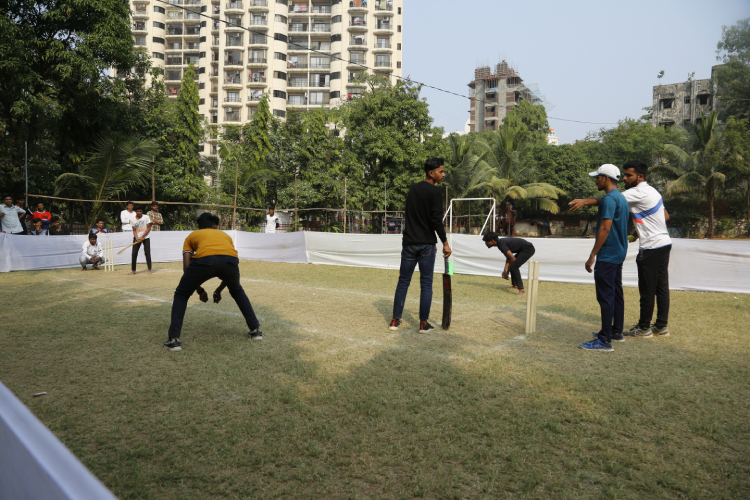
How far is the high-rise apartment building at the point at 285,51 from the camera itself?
206 feet

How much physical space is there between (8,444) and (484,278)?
36.7 feet

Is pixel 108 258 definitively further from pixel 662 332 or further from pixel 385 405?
pixel 662 332

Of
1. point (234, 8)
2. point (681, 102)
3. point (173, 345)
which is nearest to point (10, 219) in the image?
point (173, 345)

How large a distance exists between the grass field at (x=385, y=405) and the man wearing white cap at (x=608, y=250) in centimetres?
24

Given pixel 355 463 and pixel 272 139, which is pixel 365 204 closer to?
pixel 272 139

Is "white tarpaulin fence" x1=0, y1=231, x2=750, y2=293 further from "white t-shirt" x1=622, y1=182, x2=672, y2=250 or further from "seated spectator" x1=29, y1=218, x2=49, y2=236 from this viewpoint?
"white t-shirt" x1=622, y1=182, x2=672, y2=250

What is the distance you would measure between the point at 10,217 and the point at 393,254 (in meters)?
9.90

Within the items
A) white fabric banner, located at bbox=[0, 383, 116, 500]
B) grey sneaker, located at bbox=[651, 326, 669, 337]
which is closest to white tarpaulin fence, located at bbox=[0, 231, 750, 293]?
grey sneaker, located at bbox=[651, 326, 669, 337]

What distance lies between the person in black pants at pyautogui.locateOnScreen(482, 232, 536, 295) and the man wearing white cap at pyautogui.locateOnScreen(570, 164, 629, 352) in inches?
167

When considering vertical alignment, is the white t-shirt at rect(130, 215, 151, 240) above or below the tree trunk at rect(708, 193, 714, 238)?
below

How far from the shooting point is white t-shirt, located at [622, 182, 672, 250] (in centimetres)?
540

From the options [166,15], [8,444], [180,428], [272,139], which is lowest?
[180,428]

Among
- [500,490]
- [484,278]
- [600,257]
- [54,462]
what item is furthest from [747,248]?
[54,462]

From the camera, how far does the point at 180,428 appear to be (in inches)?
119
